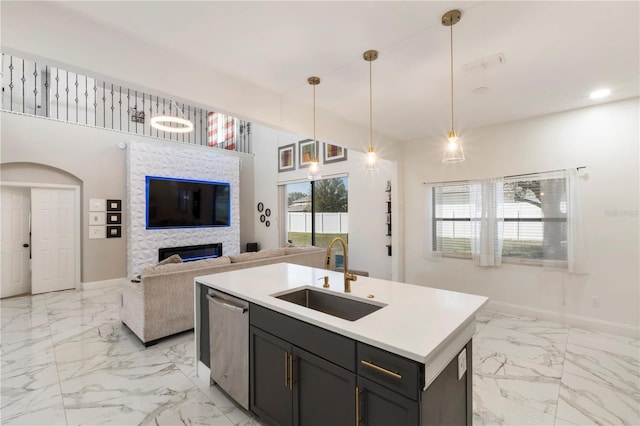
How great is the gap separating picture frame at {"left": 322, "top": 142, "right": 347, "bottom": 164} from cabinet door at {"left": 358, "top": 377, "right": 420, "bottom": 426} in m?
4.92

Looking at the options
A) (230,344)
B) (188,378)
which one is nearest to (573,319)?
(230,344)

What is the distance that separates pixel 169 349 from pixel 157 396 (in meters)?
0.83

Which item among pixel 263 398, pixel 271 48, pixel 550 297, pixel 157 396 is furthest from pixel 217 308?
pixel 550 297

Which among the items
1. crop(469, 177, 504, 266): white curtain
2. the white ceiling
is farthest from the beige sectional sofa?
crop(469, 177, 504, 266): white curtain

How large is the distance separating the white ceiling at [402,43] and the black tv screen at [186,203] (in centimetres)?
403

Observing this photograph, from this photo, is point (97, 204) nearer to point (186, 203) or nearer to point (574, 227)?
point (186, 203)

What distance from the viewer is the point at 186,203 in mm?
6410

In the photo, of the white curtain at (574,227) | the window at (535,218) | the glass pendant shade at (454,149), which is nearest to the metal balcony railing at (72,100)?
the glass pendant shade at (454,149)

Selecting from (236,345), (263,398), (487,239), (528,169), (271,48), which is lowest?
(263,398)

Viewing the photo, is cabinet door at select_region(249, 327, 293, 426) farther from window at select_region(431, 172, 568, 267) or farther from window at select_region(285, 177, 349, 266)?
window at select_region(285, 177, 349, 266)

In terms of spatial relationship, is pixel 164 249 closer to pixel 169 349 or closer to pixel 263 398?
pixel 169 349

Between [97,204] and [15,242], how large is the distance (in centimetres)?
132

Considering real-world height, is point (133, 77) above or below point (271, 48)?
below

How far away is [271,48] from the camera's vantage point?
2393 millimetres
